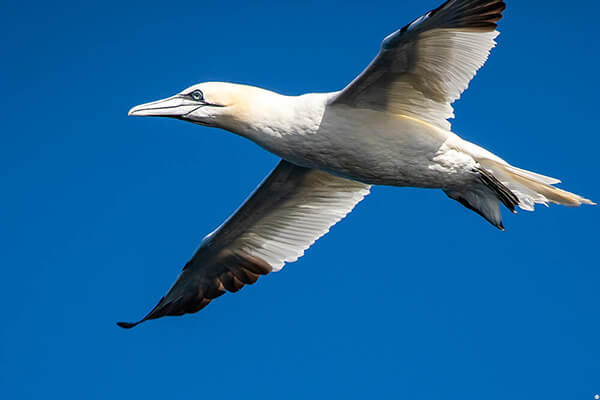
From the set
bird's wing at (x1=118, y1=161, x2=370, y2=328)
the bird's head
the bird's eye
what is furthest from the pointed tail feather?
the bird's eye

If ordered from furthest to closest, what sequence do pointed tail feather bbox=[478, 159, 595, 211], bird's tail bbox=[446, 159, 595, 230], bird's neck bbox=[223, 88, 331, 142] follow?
pointed tail feather bbox=[478, 159, 595, 211]
bird's tail bbox=[446, 159, 595, 230]
bird's neck bbox=[223, 88, 331, 142]

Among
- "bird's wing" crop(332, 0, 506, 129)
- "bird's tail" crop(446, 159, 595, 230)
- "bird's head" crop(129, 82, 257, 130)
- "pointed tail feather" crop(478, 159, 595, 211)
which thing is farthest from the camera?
"pointed tail feather" crop(478, 159, 595, 211)

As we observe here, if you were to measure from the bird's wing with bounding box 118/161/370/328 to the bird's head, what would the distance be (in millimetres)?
2004

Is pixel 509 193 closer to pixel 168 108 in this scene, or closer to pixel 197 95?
pixel 197 95

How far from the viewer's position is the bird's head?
27.8 ft

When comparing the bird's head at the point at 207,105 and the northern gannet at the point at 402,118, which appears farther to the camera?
the bird's head at the point at 207,105

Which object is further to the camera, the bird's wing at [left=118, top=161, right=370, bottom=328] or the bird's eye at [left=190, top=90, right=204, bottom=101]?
the bird's wing at [left=118, top=161, right=370, bottom=328]

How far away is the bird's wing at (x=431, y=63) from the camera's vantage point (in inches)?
309

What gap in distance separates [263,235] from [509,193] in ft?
10.5

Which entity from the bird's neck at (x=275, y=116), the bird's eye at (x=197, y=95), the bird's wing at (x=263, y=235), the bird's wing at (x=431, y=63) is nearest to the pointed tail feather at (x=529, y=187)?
the bird's wing at (x=431, y=63)

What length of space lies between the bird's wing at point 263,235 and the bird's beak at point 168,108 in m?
2.06

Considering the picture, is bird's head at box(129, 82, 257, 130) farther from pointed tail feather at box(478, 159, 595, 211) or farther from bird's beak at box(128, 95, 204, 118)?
pointed tail feather at box(478, 159, 595, 211)

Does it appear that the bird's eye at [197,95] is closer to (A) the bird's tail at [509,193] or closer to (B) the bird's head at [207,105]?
(B) the bird's head at [207,105]

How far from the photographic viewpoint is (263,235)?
35.8 feet
